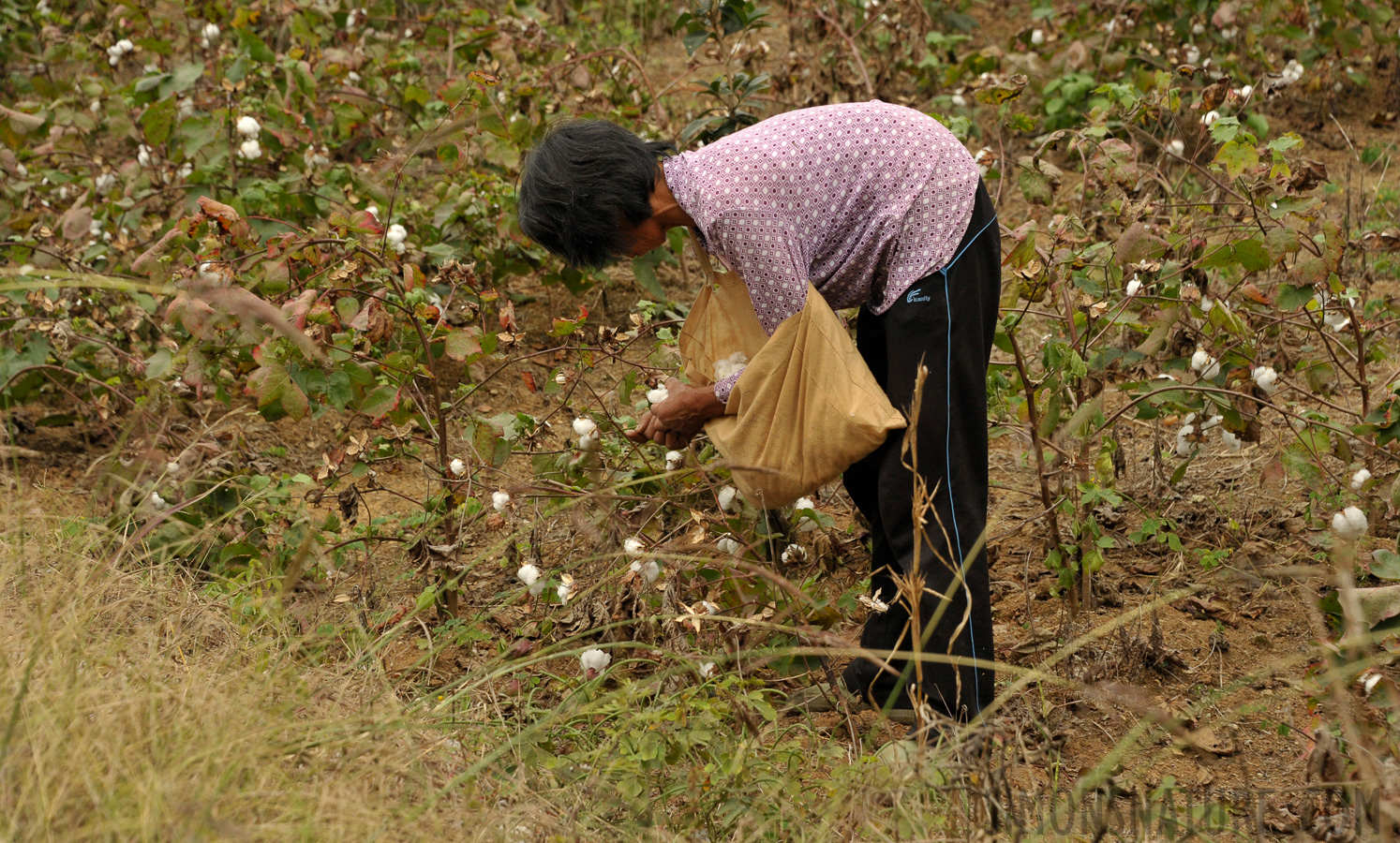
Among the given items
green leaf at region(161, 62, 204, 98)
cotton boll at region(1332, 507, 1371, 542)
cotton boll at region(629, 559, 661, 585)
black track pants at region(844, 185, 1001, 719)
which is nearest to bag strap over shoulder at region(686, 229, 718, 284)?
black track pants at region(844, 185, 1001, 719)

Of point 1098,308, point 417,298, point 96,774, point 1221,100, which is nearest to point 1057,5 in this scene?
point 1221,100

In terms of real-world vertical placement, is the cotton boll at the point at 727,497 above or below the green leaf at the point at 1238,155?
below

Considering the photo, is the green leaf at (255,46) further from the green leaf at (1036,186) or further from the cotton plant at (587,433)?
the green leaf at (1036,186)

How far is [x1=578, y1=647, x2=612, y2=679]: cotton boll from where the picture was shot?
2.25 m

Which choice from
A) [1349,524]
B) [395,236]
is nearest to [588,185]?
[395,236]

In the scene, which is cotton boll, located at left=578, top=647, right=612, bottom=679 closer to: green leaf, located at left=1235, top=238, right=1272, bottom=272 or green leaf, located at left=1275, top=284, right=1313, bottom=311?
green leaf, located at left=1235, top=238, right=1272, bottom=272

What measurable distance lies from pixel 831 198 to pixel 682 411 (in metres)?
0.51

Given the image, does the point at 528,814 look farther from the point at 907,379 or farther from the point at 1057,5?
the point at 1057,5

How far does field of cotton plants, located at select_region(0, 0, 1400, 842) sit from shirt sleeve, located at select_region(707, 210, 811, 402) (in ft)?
1.49

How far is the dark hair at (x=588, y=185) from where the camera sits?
84.6 inches

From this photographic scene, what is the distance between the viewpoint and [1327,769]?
1959mm

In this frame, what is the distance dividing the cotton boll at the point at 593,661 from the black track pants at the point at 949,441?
55 cm

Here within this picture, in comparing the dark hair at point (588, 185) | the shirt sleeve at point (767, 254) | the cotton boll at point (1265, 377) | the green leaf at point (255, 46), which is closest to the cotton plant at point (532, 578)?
the dark hair at point (588, 185)

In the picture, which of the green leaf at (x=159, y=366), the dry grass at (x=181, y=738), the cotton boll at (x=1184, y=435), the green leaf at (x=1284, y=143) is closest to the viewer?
the dry grass at (x=181, y=738)
